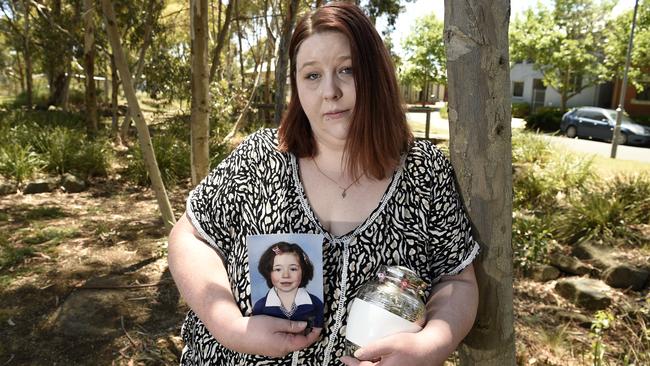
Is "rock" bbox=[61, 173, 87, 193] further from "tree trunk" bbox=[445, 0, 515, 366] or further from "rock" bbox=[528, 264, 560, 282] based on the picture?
"tree trunk" bbox=[445, 0, 515, 366]

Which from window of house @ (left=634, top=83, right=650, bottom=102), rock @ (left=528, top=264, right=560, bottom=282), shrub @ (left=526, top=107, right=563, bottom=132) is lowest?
rock @ (left=528, top=264, right=560, bottom=282)

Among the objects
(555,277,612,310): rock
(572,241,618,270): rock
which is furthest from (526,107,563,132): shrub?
(555,277,612,310): rock

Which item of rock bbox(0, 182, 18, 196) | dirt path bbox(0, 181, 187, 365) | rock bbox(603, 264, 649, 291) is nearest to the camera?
dirt path bbox(0, 181, 187, 365)

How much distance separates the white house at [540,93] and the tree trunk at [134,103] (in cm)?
2967

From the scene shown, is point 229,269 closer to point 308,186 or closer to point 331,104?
point 308,186

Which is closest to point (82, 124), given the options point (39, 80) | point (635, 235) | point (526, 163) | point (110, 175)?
point (110, 175)

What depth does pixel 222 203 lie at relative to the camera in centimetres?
148

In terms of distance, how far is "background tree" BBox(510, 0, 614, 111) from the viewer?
25047 mm

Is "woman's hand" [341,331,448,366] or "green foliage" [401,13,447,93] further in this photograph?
"green foliage" [401,13,447,93]

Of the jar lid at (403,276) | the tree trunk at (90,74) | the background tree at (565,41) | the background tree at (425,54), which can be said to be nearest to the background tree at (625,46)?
the background tree at (565,41)

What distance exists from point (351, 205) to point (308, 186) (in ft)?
0.50

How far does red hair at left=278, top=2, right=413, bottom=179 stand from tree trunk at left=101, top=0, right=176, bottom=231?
306cm

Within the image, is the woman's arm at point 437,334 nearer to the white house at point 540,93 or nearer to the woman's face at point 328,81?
the woman's face at point 328,81

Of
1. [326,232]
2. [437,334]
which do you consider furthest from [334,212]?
[437,334]
